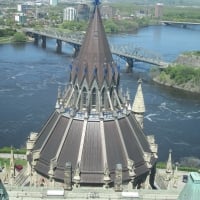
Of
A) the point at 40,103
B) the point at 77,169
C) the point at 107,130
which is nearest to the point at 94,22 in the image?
the point at 107,130

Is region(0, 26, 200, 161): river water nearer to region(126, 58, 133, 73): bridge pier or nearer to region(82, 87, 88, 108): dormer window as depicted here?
region(126, 58, 133, 73): bridge pier

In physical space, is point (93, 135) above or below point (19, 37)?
above

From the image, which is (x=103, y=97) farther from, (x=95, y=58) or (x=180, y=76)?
(x=180, y=76)

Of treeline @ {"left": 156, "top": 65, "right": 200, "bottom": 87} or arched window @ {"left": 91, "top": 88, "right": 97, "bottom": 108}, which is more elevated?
arched window @ {"left": 91, "top": 88, "right": 97, "bottom": 108}

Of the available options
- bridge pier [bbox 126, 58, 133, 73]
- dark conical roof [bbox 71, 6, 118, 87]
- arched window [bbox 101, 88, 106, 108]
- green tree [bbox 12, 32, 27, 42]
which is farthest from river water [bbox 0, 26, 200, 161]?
dark conical roof [bbox 71, 6, 118, 87]

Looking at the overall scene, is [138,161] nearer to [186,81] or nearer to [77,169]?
[77,169]

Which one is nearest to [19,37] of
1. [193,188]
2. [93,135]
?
[93,135]

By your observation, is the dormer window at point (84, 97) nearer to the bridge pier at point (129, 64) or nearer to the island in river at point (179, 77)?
the island in river at point (179, 77)

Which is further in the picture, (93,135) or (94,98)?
(94,98)
